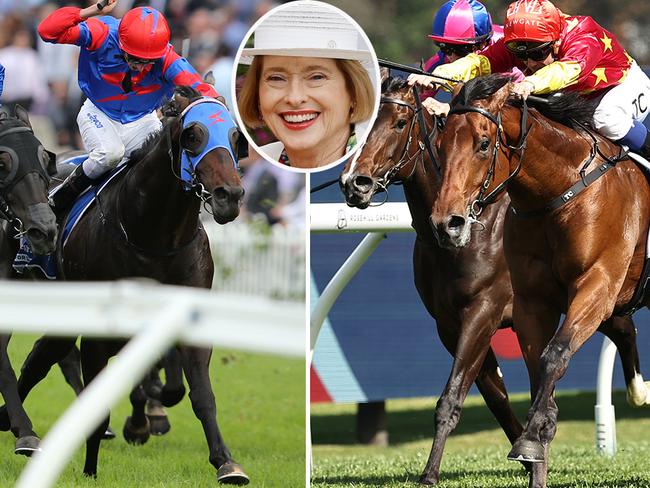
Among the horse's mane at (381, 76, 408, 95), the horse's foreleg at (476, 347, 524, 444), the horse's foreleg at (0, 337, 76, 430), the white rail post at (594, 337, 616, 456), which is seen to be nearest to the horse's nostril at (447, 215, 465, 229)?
the horse's mane at (381, 76, 408, 95)

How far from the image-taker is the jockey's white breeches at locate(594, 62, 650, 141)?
461 centimetres

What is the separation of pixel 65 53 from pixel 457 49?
6.94 m

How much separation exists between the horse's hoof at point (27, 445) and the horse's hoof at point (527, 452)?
1892mm

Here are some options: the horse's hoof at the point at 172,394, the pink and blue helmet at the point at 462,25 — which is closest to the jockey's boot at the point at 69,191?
the horse's hoof at the point at 172,394

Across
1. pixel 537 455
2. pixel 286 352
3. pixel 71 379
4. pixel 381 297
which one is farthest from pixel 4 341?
pixel 286 352

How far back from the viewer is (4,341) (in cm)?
491

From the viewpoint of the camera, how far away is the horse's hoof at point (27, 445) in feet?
15.1

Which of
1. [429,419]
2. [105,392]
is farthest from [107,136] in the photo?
[429,419]

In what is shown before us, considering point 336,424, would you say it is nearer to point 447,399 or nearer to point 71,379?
point 71,379

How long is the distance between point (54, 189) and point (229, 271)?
383cm

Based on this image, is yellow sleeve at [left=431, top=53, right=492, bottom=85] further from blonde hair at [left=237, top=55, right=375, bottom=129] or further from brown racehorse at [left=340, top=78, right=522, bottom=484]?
blonde hair at [left=237, top=55, right=375, bottom=129]

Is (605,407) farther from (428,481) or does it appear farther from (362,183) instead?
(362,183)

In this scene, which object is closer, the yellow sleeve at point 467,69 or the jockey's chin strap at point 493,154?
the jockey's chin strap at point 493,154

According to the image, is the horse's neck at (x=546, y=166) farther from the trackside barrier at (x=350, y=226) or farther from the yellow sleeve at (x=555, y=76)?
the trackside barrier at (x=350, y=226)
